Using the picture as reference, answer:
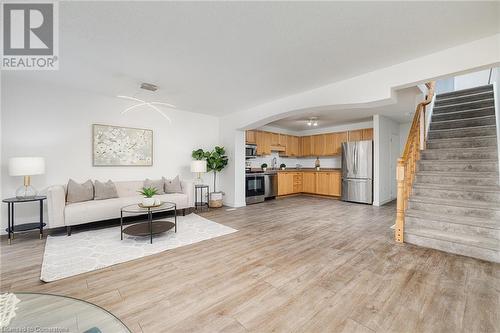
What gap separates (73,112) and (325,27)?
4.66 metres

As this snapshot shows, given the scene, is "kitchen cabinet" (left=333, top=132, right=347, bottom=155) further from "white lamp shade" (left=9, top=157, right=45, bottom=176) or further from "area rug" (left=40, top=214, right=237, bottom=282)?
"white lamp shade" (left=9, top=157, right=45, bottom=176)

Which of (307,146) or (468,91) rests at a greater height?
(468,91)

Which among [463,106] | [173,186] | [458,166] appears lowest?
[173,186]

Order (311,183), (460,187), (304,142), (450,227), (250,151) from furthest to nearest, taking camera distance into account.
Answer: (304,142)
(311,183)
(250,151)
(460,187)
(450,227)

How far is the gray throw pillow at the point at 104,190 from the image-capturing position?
4.01 meters

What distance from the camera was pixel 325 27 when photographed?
7.04 ft

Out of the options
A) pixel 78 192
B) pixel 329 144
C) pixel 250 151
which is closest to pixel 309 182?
pixel 329 144

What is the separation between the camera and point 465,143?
3.94 meters

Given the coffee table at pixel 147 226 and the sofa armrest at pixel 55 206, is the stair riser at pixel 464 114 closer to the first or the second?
the coffee table at pixel 147 226

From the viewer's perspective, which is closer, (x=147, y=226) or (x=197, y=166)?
(x=147, y=226)

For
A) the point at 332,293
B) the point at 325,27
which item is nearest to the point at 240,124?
the point at 325,27

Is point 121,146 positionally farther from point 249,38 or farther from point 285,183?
point 285,183

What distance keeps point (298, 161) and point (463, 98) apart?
16.7ft

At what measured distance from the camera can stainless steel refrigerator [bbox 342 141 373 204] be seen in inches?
237
